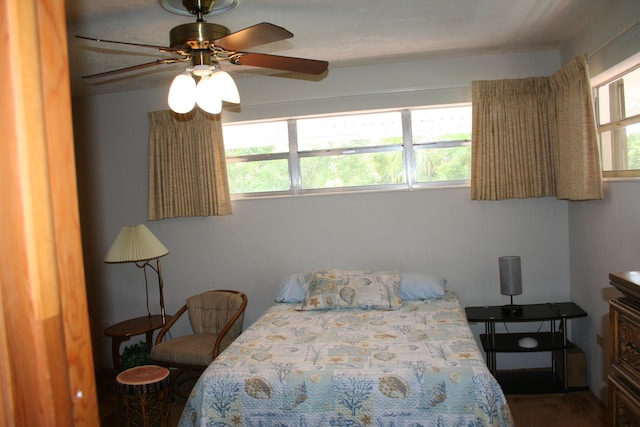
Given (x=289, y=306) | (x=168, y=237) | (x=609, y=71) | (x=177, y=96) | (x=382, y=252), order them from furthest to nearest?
(x=168, y=237) → (x=382, y=252) → (x=289, y=306) → (x=609, y=71) → (x=177, y=96)

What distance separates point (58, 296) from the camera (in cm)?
68

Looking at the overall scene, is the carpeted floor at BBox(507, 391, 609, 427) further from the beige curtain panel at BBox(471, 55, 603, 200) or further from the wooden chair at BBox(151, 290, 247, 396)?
the wooden chair at BBox(151, 290, 247, 396)

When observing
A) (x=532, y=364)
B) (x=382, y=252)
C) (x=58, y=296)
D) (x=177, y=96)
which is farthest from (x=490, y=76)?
(x=58, y=296)

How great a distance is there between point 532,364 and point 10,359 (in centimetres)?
427

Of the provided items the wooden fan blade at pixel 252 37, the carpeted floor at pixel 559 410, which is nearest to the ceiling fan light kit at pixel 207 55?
the wooden fan blade at pixel 252 37

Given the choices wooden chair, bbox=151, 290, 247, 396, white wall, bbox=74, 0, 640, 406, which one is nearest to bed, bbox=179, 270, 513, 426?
wooden chair, bbox=151, 290, 247, 396

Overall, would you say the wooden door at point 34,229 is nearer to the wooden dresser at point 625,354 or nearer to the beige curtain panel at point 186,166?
the wooden dresser at point 625,354

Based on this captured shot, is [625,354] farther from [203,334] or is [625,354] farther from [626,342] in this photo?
[203,334]

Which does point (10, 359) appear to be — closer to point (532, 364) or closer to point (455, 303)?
point (455, 303)

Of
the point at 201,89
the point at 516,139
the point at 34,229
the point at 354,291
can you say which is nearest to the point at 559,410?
the point at 354,291

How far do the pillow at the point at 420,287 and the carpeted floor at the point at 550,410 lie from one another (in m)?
0.92

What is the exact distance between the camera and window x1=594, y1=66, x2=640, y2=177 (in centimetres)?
299

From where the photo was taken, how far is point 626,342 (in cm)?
176

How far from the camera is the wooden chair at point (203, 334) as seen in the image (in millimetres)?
3594
